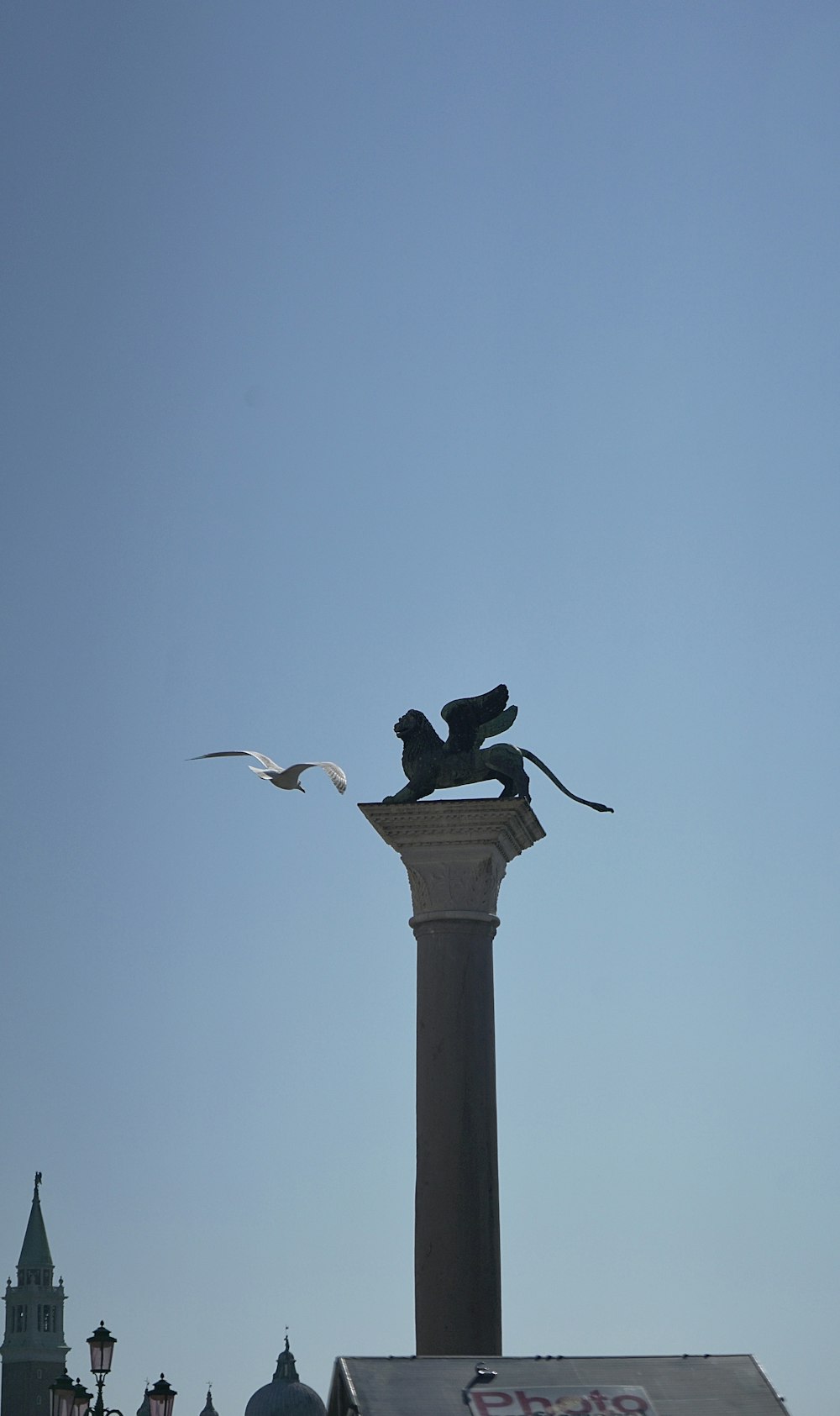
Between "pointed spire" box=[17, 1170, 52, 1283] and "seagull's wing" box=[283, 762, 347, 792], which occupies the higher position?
"pointed spire" box=[17, 1170, 52, 1283]

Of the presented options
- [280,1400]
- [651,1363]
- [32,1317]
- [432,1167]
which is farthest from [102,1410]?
[32,1317]

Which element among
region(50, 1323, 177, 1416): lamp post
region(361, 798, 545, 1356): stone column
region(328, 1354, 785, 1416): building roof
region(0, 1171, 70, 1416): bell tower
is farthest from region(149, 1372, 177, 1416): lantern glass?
region(0, 1171, 70, 1416): bell tower

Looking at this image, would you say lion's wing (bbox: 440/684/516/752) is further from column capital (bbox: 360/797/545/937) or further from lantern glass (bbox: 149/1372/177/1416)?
lantern glass (bbox: 149/1372/177/1416)

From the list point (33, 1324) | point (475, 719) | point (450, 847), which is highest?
point (33, 1324)

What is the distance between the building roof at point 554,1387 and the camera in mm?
16422

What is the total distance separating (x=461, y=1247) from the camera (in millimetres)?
22031

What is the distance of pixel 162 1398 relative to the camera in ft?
100

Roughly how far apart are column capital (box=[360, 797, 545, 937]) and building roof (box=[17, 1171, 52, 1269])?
538 feet

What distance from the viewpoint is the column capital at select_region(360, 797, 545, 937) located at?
23219mm

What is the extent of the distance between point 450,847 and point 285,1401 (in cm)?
11853

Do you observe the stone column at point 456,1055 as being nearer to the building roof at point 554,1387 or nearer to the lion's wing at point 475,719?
the lion's wing at point 475,719

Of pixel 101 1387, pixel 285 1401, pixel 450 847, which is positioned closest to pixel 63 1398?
pixel 101 1387

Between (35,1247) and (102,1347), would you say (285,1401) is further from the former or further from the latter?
(102,1347)

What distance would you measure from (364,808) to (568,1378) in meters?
7.81
